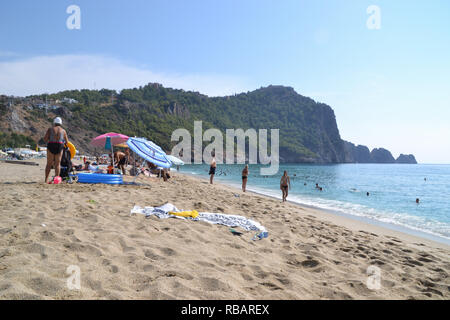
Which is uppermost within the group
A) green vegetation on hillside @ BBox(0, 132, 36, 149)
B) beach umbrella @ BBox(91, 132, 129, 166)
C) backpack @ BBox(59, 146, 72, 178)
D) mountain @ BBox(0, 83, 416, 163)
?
mountain @ BBox(0, 83, 416, 163)

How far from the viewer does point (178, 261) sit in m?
2.87

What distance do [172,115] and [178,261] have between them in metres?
106

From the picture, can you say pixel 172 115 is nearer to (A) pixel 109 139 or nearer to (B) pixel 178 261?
(A) pixel 109 139

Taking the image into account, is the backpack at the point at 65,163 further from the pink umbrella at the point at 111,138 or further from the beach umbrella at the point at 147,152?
the pink umbrella at the point at 111,138

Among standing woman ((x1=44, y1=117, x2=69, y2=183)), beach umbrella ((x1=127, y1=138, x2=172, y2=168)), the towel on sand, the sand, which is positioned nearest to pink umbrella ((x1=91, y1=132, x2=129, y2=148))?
beach umbrella ((x1=127, y1=138, x2=172, y2=168))

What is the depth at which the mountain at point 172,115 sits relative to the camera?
220ft

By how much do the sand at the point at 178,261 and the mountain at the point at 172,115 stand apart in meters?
63.4

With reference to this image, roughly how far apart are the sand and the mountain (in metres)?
63.4

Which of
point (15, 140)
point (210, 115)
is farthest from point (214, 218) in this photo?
point (210, 115)

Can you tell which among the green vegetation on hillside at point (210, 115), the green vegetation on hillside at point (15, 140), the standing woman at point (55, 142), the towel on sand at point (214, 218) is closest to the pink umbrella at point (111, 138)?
the standing woman at point (55, 142)

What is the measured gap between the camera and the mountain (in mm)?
67000

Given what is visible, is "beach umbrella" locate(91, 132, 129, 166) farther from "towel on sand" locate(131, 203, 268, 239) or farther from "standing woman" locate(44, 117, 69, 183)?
"towel on sand" locate(131, 203, 268, 239)

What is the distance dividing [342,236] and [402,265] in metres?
1.51
